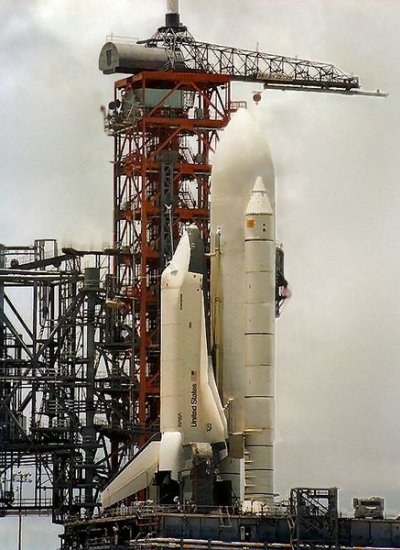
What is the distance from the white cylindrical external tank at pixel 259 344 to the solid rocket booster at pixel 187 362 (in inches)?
80.9

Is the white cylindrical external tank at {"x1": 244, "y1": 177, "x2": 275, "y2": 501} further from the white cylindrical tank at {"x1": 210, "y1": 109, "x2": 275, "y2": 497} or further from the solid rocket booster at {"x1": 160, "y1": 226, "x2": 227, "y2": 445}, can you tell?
the solid rocket booster at {"x1": 160, "y1": 226, "x2": 227, "y2": 445}

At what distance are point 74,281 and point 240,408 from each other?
19685 millimetres

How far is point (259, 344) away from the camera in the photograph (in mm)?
155000

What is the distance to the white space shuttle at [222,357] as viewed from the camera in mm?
152250

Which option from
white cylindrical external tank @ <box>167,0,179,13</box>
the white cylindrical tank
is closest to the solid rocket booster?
the white cylindrical tank

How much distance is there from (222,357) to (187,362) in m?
3.26

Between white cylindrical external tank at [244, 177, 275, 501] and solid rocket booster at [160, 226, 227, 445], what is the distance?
205 cm

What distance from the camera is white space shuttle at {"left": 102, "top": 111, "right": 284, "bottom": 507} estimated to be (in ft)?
500

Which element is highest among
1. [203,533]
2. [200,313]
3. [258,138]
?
[258,138]

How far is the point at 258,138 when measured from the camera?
159 m

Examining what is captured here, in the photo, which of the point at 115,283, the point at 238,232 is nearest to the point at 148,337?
the point at 115,283

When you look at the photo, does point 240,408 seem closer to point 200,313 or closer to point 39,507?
point 200,313

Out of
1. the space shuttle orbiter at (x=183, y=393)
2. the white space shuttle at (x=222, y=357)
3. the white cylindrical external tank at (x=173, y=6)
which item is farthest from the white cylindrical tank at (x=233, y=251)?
the white cylindrical external tank at (x=173, y=6)

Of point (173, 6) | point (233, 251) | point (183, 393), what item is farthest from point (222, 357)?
point (173, 6)
